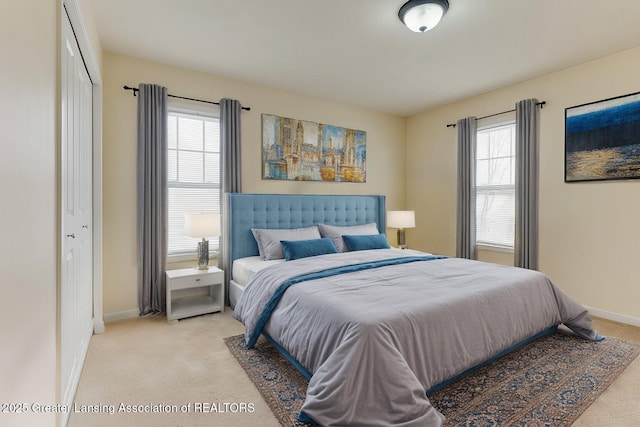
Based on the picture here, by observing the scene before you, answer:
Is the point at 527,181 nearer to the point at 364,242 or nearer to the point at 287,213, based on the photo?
the point at 364,242

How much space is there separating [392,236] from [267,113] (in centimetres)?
282

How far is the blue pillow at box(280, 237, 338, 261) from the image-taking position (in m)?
3.36

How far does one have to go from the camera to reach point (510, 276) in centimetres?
256

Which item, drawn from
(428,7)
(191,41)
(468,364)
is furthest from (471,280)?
(191,41)

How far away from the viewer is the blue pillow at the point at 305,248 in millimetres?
3363

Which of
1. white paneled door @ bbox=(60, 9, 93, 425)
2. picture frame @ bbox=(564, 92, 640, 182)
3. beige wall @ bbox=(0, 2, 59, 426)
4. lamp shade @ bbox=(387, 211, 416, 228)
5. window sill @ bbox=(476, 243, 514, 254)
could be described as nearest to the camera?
beige wall @ bbox=(0, 2, 59, 426)

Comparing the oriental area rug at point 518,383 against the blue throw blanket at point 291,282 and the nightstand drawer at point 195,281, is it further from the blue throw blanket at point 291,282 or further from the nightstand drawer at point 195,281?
the nightstand drawer at point 195,281

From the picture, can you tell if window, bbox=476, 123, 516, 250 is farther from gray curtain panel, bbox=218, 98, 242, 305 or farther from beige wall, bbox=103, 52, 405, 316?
gray curtain panel, bbox=218, 98, 242, 305

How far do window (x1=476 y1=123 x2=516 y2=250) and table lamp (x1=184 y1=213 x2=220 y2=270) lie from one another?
3450 millimetres

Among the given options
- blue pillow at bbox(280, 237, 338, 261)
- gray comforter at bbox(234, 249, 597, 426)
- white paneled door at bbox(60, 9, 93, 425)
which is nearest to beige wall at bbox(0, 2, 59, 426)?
white paneled door at bbox(60, 9, 93, 425)

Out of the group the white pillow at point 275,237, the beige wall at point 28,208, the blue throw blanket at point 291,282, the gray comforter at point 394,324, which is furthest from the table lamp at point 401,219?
the beige wall at point 28,208

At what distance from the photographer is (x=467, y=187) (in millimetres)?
4336

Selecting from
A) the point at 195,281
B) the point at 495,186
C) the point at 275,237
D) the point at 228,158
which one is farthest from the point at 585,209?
the point at 195,281

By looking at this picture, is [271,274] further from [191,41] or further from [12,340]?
[191,41]
